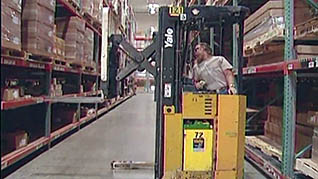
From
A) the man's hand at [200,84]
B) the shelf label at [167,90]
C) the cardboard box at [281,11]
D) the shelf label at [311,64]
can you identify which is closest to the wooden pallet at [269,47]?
the cardboard box at [281,11]

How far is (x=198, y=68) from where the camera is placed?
12.4 ft

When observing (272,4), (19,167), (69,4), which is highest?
(69,4)

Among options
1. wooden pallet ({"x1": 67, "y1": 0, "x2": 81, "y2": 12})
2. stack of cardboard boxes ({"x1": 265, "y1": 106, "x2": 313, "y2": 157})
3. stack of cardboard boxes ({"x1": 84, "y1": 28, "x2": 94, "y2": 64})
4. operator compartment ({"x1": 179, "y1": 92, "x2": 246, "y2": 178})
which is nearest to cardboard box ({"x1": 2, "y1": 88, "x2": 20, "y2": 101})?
operator compartment ({"x1": 179, "y1": 92, "x2": 246, "y2": 178})

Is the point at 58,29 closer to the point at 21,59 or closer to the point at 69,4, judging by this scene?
the point at 69,4

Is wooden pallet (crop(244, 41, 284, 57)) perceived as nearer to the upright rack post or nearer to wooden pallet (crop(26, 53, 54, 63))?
the upright rack post

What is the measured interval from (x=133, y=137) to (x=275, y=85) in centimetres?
272

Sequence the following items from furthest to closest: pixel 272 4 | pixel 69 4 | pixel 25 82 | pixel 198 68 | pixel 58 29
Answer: pixel 58 29
pixel 69 4
pixel 25 82
pixel 272 4
pixel 198 68

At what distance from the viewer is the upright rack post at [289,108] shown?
11.1ft

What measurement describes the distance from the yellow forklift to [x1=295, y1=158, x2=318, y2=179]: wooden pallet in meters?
0.52

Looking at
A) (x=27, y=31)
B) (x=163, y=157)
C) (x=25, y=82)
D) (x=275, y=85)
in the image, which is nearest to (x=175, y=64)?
(x=163, y=157)

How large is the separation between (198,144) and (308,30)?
4.98ft

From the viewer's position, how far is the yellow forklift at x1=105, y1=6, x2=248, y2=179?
10.5 feet

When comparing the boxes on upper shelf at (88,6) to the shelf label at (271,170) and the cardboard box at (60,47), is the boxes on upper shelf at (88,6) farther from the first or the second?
the shelf label at (271,170)

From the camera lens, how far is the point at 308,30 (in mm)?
3385
